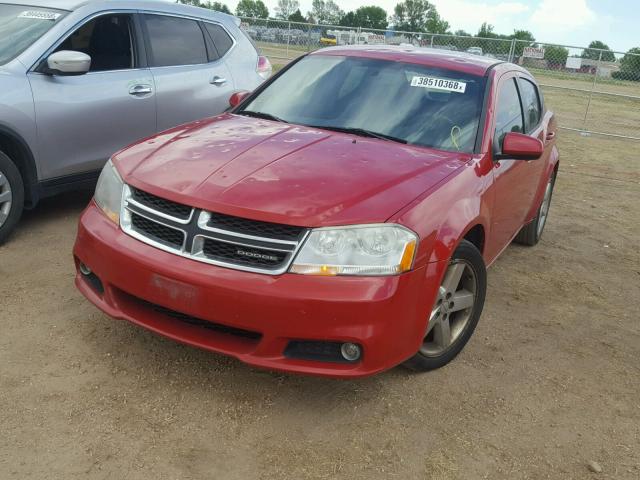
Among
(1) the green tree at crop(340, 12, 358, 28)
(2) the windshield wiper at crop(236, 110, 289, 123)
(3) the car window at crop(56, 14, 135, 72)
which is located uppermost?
(1) the green tree at crop(340, 12, 358, 28)

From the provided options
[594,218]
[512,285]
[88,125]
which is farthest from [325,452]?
[594,218]

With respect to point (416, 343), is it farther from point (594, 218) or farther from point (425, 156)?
point (594, 218)

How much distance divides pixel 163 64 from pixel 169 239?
3235mm

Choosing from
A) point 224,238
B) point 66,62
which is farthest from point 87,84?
point 224,238

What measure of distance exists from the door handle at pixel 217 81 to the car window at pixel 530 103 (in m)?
2.77

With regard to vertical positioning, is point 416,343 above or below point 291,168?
below

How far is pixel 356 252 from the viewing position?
8.79 ft

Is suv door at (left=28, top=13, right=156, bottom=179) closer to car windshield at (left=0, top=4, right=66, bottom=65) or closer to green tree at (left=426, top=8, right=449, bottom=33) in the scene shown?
car windshield at (left=0, top=4, right=66, bottom=65)

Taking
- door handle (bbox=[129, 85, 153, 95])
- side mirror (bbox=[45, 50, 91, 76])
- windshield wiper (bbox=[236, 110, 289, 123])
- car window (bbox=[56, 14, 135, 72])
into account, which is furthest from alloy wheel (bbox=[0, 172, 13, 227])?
windshield wiper (bbox=[236, 110, 289, 123])

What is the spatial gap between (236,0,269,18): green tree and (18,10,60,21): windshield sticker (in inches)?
4439

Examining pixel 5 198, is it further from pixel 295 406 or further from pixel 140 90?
pixel 295 406

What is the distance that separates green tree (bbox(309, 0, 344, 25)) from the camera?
108125mm

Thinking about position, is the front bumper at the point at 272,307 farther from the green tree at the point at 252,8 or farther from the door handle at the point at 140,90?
the green tree at the point at 252,8

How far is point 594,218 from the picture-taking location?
6.89m
